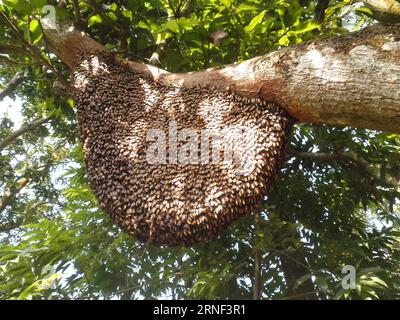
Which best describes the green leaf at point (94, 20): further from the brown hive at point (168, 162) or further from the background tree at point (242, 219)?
the brown hive at point (168, 162)

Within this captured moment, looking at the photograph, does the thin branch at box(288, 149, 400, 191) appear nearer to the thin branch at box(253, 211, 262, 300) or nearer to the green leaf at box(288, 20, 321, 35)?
the thin branch at box(253, 211, 262, 300)

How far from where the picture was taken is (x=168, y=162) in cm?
289

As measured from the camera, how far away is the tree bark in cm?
214

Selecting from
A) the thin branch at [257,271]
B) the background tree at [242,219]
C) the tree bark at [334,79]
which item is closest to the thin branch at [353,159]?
the background tree at [242,219]

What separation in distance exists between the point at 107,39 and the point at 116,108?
4.76ft

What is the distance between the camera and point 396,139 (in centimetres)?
447

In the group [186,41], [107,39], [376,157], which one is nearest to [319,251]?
[376,157]

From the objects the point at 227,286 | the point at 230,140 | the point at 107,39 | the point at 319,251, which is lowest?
the point at 227,286

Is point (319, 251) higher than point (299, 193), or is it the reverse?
point (299, 193)

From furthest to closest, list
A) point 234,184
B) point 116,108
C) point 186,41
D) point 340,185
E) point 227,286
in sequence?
point 340,185 < point 227,286 < point 186,41 < point 116,108 < point 234,184

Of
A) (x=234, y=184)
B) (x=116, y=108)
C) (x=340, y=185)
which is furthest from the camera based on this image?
(x=340, y=185)

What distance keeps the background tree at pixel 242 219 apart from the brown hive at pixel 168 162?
648mm

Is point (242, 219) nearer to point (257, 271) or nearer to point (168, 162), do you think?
point (257, 271)
